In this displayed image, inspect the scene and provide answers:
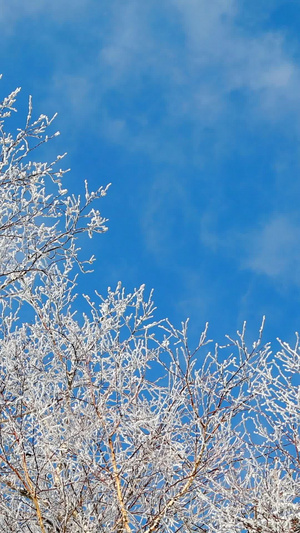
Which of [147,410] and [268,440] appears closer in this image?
[268,440]

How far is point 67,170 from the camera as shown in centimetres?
509

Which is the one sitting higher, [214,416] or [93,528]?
[214,416]

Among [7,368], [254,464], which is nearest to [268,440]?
[254,464]

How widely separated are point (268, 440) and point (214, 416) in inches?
29.2

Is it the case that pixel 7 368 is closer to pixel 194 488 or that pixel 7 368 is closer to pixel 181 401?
pixel 181 401

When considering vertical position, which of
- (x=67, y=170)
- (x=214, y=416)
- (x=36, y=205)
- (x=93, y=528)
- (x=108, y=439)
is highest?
(x=67, y=170)

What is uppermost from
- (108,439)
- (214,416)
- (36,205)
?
(36,205)

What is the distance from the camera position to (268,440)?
5.88 meters

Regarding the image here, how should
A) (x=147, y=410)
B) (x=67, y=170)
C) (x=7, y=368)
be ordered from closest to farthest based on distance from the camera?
(x=67, y=170) < (x=7, y=368) < (x=147, y=410)

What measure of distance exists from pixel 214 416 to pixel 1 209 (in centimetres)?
308

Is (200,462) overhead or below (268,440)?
below

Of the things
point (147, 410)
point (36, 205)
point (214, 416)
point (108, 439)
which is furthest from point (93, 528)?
point (36, 205)

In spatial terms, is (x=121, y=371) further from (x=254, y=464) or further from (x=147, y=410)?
(x=254, y=464)

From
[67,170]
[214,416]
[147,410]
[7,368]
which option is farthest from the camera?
[147,410]
